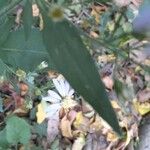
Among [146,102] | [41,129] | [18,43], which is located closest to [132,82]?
[146,102]

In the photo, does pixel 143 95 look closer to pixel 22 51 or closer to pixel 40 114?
pixel 40 114

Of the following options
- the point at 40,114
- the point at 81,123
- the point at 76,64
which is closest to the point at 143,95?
the point at 81,123

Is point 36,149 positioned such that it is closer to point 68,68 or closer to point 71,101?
point 71,101

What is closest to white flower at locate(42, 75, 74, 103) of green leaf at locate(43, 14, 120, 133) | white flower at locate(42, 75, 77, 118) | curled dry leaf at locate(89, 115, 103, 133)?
white flower at locate(42, 75, 77, 118)

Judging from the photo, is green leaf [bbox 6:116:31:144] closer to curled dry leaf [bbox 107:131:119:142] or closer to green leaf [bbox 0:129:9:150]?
green leaf [bbox 0:129:9:150]

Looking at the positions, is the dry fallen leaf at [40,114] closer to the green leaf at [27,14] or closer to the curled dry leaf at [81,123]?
the curled dry leaf at [81,123]

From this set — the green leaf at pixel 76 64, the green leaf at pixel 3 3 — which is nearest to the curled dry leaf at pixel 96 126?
the green leaf at pixel 3 3
